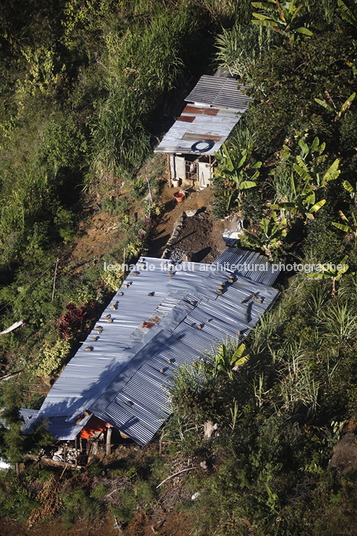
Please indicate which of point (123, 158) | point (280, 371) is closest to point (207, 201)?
point (123, 158)

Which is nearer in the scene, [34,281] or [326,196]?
[326,196]

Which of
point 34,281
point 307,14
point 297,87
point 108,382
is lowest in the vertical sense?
point 34,281

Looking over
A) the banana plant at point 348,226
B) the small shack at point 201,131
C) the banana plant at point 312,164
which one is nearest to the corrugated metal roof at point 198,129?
the small shack at point 201,131

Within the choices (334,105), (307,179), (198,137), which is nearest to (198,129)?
Answer: (198,137)

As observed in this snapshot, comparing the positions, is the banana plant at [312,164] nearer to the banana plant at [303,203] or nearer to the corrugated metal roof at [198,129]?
the banana plant at [303,203]

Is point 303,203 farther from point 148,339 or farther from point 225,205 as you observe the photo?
point 148,339

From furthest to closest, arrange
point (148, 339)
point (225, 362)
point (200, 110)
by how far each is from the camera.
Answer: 1. point (200, 110)
2. point (148, 339)
3. point (225, 362)

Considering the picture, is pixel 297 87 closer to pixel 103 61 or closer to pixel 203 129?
pixel 203 129
